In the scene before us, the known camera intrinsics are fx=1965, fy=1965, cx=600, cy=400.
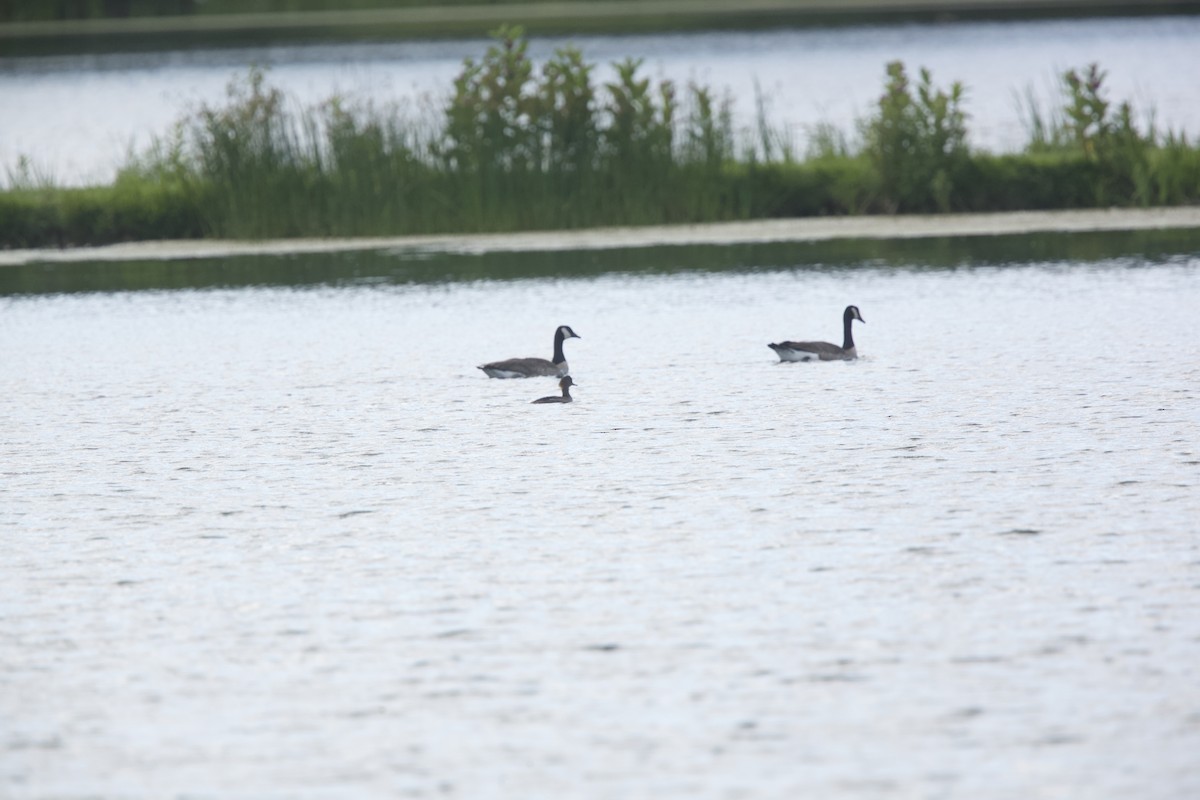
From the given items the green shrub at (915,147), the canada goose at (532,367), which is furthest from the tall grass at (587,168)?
the canada goose at (532,367)

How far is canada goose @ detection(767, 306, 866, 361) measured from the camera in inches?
494

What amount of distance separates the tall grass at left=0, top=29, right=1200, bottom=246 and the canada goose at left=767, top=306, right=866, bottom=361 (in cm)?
812

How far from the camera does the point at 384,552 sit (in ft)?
26.3

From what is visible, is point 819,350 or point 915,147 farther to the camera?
point 915,147

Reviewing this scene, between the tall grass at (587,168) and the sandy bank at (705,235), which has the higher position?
the tall grass at (587,168)

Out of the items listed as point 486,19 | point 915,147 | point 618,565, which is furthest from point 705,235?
point 486,19

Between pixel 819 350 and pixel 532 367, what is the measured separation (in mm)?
1834

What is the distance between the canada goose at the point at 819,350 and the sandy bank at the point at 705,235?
24.7 feet

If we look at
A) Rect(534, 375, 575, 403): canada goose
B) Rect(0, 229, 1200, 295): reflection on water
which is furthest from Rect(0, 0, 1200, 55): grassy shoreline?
Rect(534, 375, 575, 403): canada goose

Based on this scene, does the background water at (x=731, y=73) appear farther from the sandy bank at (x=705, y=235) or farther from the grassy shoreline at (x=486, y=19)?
the grassy shoreline at (x=486, y=19)

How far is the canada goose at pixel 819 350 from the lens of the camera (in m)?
12.5

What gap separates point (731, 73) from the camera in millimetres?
51250

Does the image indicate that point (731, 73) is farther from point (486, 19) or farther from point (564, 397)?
point (564, 397)

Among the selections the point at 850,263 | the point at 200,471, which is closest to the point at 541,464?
the point at 200,471
